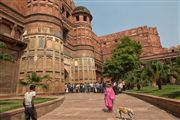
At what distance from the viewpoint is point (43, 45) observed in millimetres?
23344

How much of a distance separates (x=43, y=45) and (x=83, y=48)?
11.9 meters

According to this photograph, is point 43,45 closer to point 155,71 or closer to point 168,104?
point 155,71

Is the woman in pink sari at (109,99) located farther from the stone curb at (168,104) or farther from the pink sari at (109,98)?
the stone curb at (168,104)

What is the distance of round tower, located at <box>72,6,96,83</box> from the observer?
33219 millimetres

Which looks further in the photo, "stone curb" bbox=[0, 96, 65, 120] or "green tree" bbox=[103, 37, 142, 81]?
"green tree" bbox=[103, 37, 142, 81]

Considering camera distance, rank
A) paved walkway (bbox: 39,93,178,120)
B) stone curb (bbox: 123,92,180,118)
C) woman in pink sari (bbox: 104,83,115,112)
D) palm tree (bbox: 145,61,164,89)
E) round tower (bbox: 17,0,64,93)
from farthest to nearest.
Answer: round tower (bbox: 17,0,64,93) < palm tree (bbox: 145,61,164,89) < woman in pink sari (bbox: 104,83,115,112) < paved walkway (bbox: 39,93,178,120) < stone curb (bbox: 123,92,180,118)

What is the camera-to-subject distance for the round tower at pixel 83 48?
109 ft

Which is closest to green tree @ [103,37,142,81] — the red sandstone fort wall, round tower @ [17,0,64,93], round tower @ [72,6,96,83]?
round tower @ [72,6,96,83]

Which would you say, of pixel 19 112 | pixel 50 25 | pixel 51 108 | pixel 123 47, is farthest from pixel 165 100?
pixel 123 47

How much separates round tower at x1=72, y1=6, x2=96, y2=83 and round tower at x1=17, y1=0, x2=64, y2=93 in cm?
844

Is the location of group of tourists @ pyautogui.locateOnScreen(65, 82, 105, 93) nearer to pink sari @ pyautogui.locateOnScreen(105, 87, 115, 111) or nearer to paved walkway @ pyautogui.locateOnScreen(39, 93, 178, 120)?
paved walkway @ pyautogui.locateOnScreen(39, 93, 178, 120)

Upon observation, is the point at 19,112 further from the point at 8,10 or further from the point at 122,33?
the point at 122,33

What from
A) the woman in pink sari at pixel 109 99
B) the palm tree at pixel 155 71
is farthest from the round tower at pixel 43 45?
the woman in pink sari at pixel 109 99

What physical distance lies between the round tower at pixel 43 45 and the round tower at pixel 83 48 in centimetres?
844
